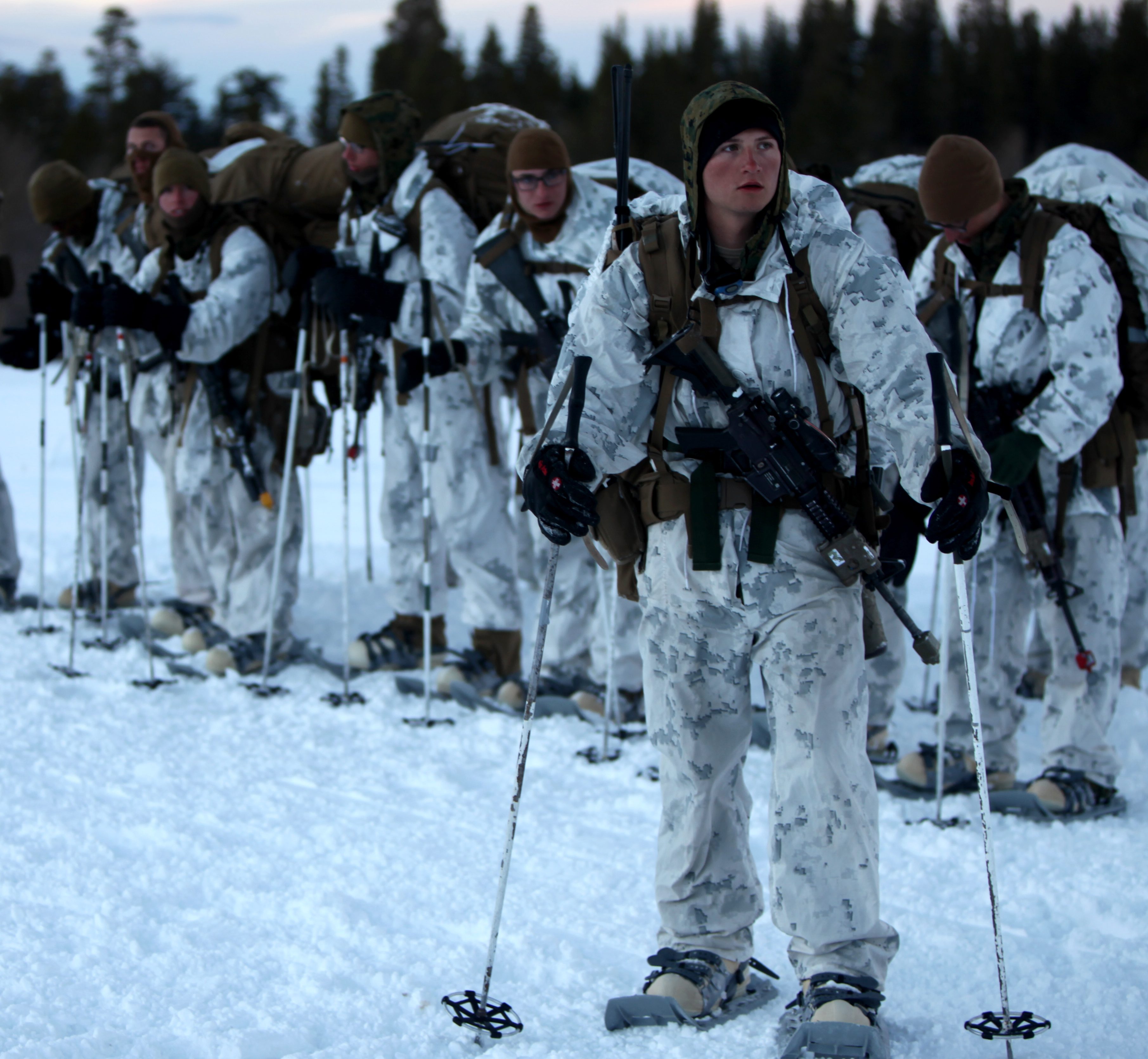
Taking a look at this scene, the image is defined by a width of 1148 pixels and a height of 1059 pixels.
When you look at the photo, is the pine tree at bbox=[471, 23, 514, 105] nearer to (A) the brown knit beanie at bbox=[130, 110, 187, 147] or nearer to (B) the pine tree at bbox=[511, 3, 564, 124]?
(B) the pine tree at bbox=[511, 3, 564, 124]

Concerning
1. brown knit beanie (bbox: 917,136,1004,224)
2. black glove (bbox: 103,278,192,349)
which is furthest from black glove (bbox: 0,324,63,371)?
brown knit beanie (bbox: 917,136,1004,224)

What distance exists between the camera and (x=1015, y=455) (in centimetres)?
445

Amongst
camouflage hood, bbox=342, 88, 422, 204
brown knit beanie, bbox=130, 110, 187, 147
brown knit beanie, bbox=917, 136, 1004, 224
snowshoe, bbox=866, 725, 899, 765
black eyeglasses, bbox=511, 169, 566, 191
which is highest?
brown knit beanie, bbox=130, 110, 187, 147

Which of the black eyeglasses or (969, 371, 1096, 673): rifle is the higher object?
the black eyeglasses

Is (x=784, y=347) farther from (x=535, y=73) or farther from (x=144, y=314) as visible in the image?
(x=535, y=73)

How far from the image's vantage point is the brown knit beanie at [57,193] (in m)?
7.19

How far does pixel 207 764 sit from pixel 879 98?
40.6 m

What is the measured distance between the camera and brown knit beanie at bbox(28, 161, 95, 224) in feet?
23.6

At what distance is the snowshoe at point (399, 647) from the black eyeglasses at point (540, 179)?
7.52 ft

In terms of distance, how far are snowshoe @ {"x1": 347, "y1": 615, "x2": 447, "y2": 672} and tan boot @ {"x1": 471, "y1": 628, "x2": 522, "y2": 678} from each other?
246 mm

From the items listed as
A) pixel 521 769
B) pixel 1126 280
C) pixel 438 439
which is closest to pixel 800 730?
pixel 521 769

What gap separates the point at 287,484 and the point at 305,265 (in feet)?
3.65

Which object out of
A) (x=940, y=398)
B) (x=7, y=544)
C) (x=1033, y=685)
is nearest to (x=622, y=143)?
(x=940, y=398)

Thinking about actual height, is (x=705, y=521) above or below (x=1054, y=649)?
above
